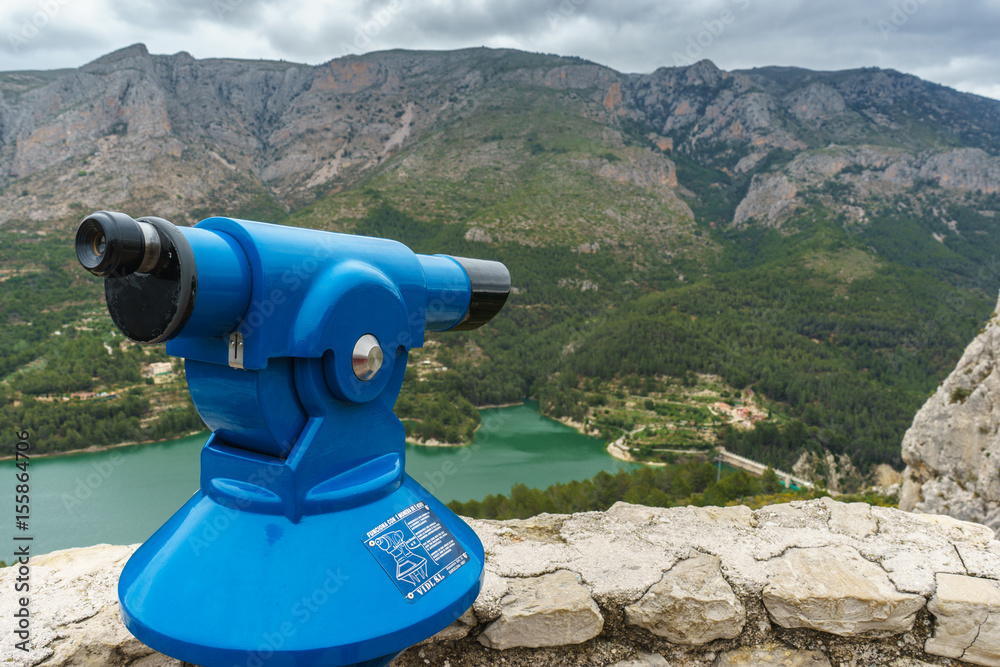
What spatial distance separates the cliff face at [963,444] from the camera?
25.0ft

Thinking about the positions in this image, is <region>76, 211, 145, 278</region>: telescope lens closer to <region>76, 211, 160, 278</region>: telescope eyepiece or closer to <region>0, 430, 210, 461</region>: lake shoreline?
<region>76, 211, 160, 278</region>: telescope eyepiece

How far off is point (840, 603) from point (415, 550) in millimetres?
1807

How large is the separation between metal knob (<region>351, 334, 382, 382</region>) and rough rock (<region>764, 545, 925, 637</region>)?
1.91 m

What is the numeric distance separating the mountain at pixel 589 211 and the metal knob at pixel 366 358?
3472cm

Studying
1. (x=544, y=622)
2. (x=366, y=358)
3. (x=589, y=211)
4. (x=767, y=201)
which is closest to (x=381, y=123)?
(x=589, y=211)

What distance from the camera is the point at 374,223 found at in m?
54.6

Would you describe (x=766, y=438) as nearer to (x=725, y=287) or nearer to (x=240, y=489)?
(x=725, y=287)

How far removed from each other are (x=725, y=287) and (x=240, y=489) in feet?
192

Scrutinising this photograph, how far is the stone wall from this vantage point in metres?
2.05

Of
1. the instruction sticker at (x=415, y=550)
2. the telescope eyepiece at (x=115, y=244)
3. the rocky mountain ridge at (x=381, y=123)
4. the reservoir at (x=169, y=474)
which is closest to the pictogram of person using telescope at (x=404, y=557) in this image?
the instruction sticker at (x=415, y=550)

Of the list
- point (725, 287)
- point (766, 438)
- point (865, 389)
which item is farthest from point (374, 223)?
point (865, 389)

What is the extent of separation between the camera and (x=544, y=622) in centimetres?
210

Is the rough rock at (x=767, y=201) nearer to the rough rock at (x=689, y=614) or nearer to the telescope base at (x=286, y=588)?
the rough rock at (x=689, y=614)

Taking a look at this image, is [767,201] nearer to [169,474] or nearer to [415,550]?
[169,474]
